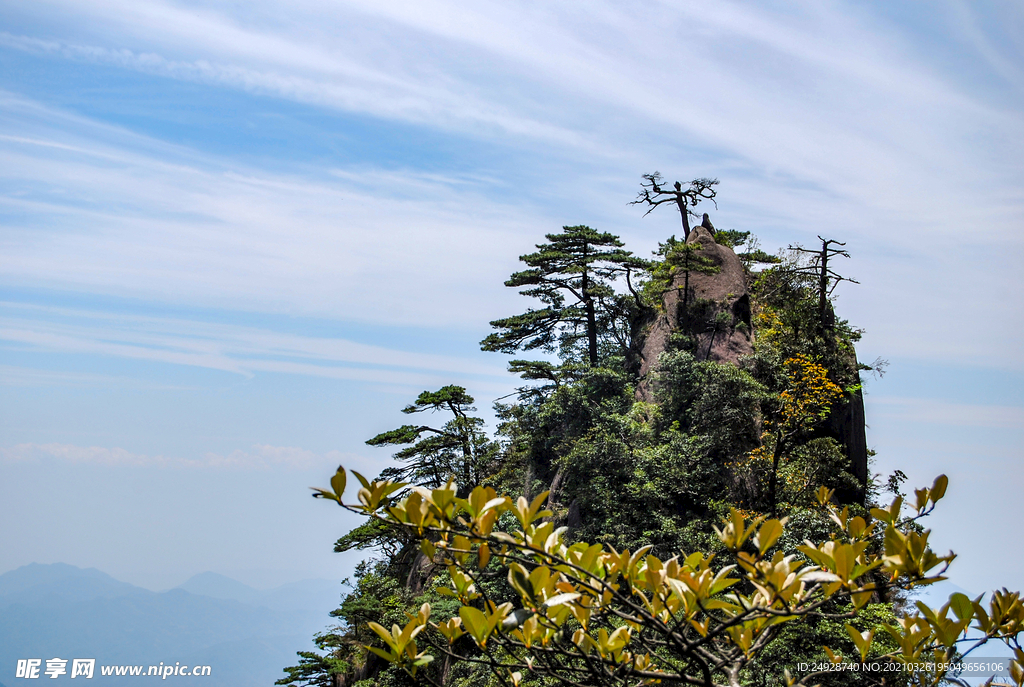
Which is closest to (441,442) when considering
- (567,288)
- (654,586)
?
(567,288)

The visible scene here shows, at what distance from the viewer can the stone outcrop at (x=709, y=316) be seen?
1441 centimetres

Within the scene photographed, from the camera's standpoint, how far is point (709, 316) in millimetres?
14852

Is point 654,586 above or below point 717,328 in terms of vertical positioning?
below

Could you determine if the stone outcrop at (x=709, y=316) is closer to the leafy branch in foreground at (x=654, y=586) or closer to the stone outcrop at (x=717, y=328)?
the stone outcrop at (x=717, y=328)

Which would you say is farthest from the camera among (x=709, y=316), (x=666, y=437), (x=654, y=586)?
(x=709, y=316)

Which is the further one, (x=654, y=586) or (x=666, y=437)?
(x=666, y=437)

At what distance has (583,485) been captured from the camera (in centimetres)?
1258

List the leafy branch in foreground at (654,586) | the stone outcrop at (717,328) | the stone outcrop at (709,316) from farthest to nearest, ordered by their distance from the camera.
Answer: the stone outcrop at (709,316)
the stone outcrop at (717,328)
the leafy branch in foreground at (654,586)

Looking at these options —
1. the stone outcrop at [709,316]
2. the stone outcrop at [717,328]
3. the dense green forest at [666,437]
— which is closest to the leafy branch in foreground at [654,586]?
the dense green forest at [666,437]

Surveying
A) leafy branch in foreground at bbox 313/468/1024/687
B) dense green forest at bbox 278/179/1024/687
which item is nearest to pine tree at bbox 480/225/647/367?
dense green forest at bbox 278/179/1024/687

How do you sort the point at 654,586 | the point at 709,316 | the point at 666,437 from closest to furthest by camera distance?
1. the point at 654,586
2. the point at 666,437
3. the point at 709,316

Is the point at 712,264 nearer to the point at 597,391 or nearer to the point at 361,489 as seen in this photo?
the point at 597,391

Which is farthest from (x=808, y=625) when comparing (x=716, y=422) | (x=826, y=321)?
(x=826, y=321)

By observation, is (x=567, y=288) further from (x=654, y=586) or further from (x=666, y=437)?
(x=654, y=586)
